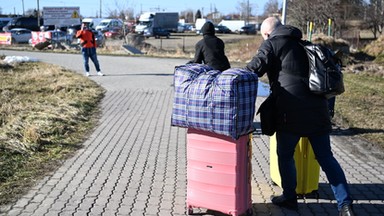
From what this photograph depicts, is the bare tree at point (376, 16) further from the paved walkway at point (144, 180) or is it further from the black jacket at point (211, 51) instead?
the black jacket at point (211, 51)

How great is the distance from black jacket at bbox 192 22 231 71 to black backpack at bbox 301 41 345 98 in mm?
3085

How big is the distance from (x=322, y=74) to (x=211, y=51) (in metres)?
3.31

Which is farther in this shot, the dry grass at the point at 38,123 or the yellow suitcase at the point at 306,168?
the dry grass at the point at 38,123

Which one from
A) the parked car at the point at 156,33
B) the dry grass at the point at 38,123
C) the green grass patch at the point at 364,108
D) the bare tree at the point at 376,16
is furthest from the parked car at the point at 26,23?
the green grass patch at the point at 364,108

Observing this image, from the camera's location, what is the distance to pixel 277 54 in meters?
4.19

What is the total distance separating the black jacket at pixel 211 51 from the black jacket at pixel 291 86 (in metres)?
2.98

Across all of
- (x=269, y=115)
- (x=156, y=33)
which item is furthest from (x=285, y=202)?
(x=156, y=33)

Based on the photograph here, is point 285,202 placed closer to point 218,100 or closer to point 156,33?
point 218,100

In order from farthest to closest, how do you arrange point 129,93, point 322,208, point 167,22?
1. point 167,22
2. point 129,93
3. point 322,208

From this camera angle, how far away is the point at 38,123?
26.1ft

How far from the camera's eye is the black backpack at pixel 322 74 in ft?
13.3

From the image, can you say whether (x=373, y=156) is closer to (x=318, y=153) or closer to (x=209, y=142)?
(x=318, y=153)

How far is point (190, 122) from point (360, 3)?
42126 mm

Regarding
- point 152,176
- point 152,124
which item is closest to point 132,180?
point 152,176
